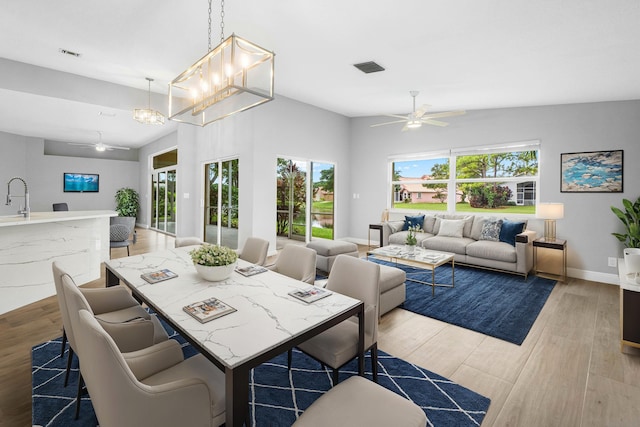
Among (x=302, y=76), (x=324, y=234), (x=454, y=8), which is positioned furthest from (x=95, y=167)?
(x=454, y=8)

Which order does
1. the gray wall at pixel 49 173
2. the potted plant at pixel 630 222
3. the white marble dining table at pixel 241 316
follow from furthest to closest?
the gray wall at pixel 49 173 < the potted plant at pixel 630 222 < the white marble dining table at pixel 241 316

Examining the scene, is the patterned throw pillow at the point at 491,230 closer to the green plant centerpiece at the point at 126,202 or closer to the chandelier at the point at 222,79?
the chandelier at the point at 222,79

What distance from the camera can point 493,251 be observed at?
480 cm

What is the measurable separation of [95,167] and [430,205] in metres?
10.7

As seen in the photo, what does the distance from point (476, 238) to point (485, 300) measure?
1987mm

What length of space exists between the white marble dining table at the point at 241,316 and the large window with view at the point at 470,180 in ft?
16.8

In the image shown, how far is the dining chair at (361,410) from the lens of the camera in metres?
1.15

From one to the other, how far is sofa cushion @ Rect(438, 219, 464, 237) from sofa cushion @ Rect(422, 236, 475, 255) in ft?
0.50

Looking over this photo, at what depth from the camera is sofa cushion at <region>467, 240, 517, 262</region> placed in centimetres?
468

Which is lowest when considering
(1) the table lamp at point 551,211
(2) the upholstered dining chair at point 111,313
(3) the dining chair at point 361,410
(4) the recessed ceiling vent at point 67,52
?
(3) the dining chair at point 361,410

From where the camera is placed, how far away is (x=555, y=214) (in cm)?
456

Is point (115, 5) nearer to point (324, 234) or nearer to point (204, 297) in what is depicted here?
point (204, 297)

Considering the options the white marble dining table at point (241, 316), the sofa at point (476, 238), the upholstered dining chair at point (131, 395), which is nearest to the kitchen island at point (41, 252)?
the white marble dining table at point (241, 316)

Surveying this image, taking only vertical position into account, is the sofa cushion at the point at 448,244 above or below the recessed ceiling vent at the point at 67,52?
below
